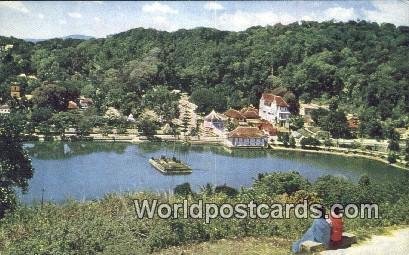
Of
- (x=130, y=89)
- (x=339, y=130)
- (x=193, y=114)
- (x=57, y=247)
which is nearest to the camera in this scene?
(x=57, y=247)

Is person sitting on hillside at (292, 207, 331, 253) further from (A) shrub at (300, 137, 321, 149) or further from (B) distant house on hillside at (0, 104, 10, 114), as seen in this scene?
(A) shrub at (300, 137, 321, 149)

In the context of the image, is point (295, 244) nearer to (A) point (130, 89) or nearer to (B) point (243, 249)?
(B) point (243, 249)

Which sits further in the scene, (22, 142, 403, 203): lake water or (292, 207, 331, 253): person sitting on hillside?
(22, 142, 403, 203): lake water

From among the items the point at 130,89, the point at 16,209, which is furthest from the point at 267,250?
the point at 130,89

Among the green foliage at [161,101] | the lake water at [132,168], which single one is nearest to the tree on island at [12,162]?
the lake water at [132,168]

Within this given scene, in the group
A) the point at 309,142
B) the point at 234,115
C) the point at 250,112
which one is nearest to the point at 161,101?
the point at 234,115

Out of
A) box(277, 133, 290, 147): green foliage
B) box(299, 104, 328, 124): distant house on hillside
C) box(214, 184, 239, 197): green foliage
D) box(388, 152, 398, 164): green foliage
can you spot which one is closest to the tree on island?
box(214, 184, 239, 197): green foliage

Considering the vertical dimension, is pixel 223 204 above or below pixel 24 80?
below
